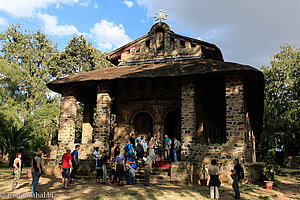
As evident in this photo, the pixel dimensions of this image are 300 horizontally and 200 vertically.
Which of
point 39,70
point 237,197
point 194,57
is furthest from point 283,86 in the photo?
point 39,70

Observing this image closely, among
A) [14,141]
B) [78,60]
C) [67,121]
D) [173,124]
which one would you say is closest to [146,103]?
[173,124]

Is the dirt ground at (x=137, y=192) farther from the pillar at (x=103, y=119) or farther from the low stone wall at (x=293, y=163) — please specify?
the low stone wall at (x=293, y=163)

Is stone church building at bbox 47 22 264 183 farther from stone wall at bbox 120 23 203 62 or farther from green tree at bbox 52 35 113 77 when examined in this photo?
green tree at bbox 52 35 113 77

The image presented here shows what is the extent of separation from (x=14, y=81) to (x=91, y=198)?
23.2m

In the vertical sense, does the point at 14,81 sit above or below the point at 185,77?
above

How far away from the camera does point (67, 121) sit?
14508 mm

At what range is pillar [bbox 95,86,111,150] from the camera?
1348 cm

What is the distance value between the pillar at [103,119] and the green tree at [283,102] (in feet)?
63.2

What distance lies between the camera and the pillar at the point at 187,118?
12005 mm

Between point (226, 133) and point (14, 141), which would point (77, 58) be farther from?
point (226, 133)

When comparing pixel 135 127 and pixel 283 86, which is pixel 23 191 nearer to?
pixel 135 127

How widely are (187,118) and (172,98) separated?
311 centimetres

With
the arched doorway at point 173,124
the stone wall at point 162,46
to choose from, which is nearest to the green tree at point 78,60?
the stone wall at point 162,46

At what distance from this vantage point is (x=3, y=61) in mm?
25922
